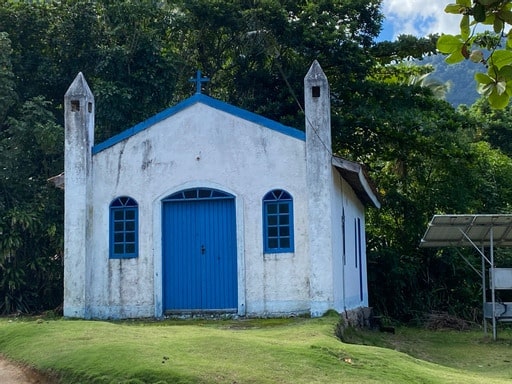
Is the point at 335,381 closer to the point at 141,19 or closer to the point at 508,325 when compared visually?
the point at 508,325

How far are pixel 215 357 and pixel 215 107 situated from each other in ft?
22.0

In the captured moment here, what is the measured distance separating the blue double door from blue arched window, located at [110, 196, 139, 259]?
0.59m

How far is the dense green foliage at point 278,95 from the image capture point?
63.4 ft

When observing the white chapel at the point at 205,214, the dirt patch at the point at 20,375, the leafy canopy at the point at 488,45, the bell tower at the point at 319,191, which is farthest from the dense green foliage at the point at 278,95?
the leafy canopy at the point at 488,45

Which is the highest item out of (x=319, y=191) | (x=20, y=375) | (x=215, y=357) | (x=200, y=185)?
(x=200, y=185)

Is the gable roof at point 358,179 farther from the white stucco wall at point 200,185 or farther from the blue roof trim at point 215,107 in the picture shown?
the blue roof trim at point 215,107

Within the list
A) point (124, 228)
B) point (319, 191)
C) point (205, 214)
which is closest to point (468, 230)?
point (319, 191)

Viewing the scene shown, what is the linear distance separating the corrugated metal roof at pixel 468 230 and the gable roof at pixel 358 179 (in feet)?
5.18

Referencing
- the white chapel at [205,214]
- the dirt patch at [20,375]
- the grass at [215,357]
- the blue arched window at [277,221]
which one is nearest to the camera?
the grass at [215,357]

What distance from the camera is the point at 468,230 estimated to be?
15344 millimetres

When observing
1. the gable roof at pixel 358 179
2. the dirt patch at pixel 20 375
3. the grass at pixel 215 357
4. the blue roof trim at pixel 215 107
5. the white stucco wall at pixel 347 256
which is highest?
the blue roof trim at pixel 215 107

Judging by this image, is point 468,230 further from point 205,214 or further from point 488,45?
point 488,45

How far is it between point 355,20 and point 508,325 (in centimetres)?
959

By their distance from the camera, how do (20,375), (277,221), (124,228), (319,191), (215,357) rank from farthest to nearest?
(124,228)
(277,221)
(319,191)
(20,375)
(215,357)
